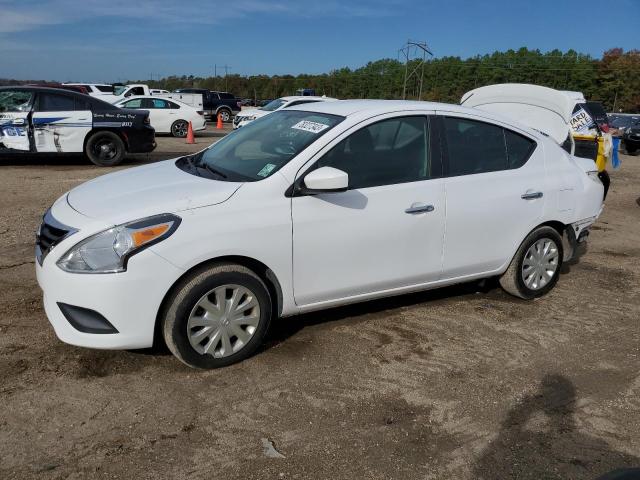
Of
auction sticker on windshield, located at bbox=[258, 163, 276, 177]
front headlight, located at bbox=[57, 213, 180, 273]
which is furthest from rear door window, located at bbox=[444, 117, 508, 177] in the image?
front headlight, located at bbox=[57, 213, 180, 273]

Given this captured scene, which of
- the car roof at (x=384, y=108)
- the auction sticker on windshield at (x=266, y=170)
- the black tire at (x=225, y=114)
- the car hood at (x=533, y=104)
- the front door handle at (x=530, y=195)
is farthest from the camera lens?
the black tire at (x=225, y=114)

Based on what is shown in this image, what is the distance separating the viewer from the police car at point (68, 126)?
1096 centimetres

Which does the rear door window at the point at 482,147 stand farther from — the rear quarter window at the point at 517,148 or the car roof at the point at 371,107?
the car roof at the point at 371,107

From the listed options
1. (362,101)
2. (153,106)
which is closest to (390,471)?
(362,101)

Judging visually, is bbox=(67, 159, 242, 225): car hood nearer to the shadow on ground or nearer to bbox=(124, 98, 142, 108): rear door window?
the shadow on ground

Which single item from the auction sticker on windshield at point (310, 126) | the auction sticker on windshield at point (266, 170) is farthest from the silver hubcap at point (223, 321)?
the auction sticker on windshield at point (310, 126)

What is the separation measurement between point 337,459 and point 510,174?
9.43 feet

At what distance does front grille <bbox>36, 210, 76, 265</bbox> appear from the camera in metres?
3.45

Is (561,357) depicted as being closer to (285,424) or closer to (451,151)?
(451,151)

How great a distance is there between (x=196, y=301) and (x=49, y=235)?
1.03m

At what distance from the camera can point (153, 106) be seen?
20672 mm

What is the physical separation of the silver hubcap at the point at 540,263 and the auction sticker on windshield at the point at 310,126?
2.19 m

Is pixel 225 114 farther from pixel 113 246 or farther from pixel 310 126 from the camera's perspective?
pixel 113 246

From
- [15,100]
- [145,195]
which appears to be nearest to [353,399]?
[145,195]
